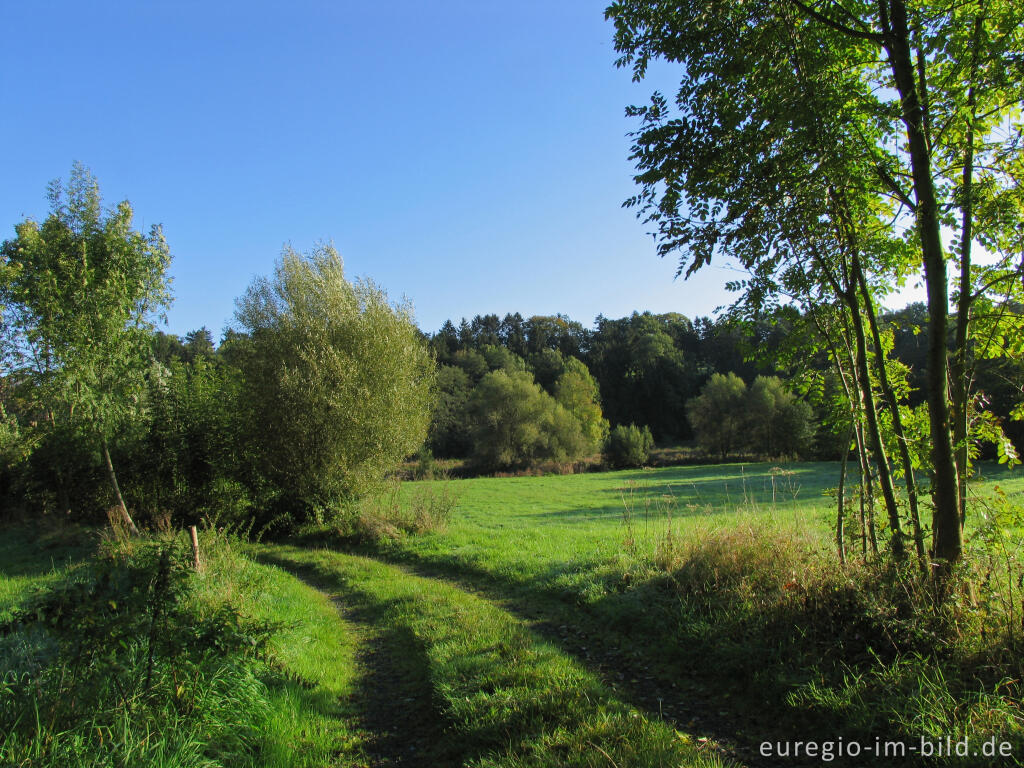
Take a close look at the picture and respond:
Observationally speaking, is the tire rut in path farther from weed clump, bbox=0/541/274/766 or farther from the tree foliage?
the tree foliage

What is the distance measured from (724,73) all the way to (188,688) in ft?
23.6

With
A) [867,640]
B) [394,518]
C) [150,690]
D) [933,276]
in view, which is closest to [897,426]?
[933,276]

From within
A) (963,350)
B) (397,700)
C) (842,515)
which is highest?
(963,350)

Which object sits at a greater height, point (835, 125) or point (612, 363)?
point (612, 363)

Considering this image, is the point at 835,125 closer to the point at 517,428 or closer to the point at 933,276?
the point at 933,276

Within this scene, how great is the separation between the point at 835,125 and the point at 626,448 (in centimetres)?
5439

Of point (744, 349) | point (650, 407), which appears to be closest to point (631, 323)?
point (650, 407)

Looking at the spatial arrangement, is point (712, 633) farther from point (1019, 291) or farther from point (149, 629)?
point (149, 629)

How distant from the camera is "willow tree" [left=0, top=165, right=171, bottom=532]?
1405cm

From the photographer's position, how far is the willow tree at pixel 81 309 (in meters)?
14.1

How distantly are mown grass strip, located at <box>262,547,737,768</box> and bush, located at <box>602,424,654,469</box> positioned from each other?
166 ft

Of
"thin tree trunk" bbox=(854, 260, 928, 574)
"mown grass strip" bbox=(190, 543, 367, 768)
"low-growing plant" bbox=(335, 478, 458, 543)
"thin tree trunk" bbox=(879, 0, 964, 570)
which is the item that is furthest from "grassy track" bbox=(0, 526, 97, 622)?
"thin tree trunk" bbox=(879, 0, 964, 570)

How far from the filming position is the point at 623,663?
5754 mm

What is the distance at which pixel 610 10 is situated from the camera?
5059 millimetres
